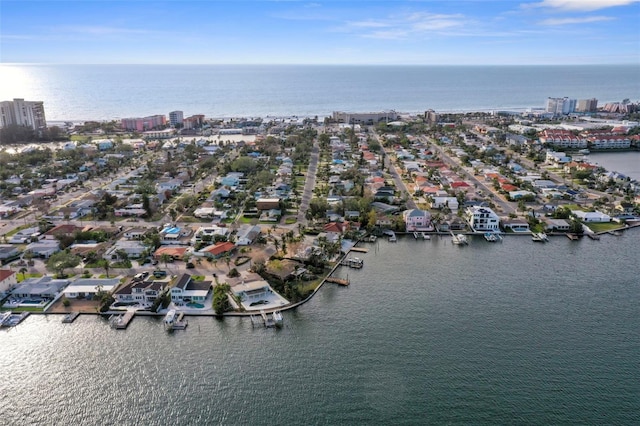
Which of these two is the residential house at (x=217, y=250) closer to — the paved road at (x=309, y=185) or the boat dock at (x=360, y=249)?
the paved road at (x=309, y=185)

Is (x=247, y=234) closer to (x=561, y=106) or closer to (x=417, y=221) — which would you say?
(x=417, y=221)

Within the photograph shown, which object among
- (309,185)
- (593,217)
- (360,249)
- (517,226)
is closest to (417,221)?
(360,249)

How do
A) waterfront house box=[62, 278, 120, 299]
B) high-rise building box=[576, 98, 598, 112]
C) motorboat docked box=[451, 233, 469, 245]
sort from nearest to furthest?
waterfront house box=[62, 278, 120, 299]
motorboat docked box=[451, 233, 469, 245]
high-rise building box=[576, 98, 598, 112]

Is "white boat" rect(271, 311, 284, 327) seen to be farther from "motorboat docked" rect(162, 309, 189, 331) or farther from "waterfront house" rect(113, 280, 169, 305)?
"waterfront house" rect(113, 280, 169, 305)

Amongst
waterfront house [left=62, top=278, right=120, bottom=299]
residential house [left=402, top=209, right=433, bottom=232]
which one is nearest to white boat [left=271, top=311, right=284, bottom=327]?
waterfront house [left=62, top=278, right=120, bottom=299]

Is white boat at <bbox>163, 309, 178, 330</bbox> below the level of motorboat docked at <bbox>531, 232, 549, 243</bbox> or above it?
below

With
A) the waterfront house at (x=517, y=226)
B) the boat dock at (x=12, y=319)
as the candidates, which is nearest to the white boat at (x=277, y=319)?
the boat dock at (x=12, y=319)

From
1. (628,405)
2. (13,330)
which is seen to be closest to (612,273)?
Result: (628,405)
